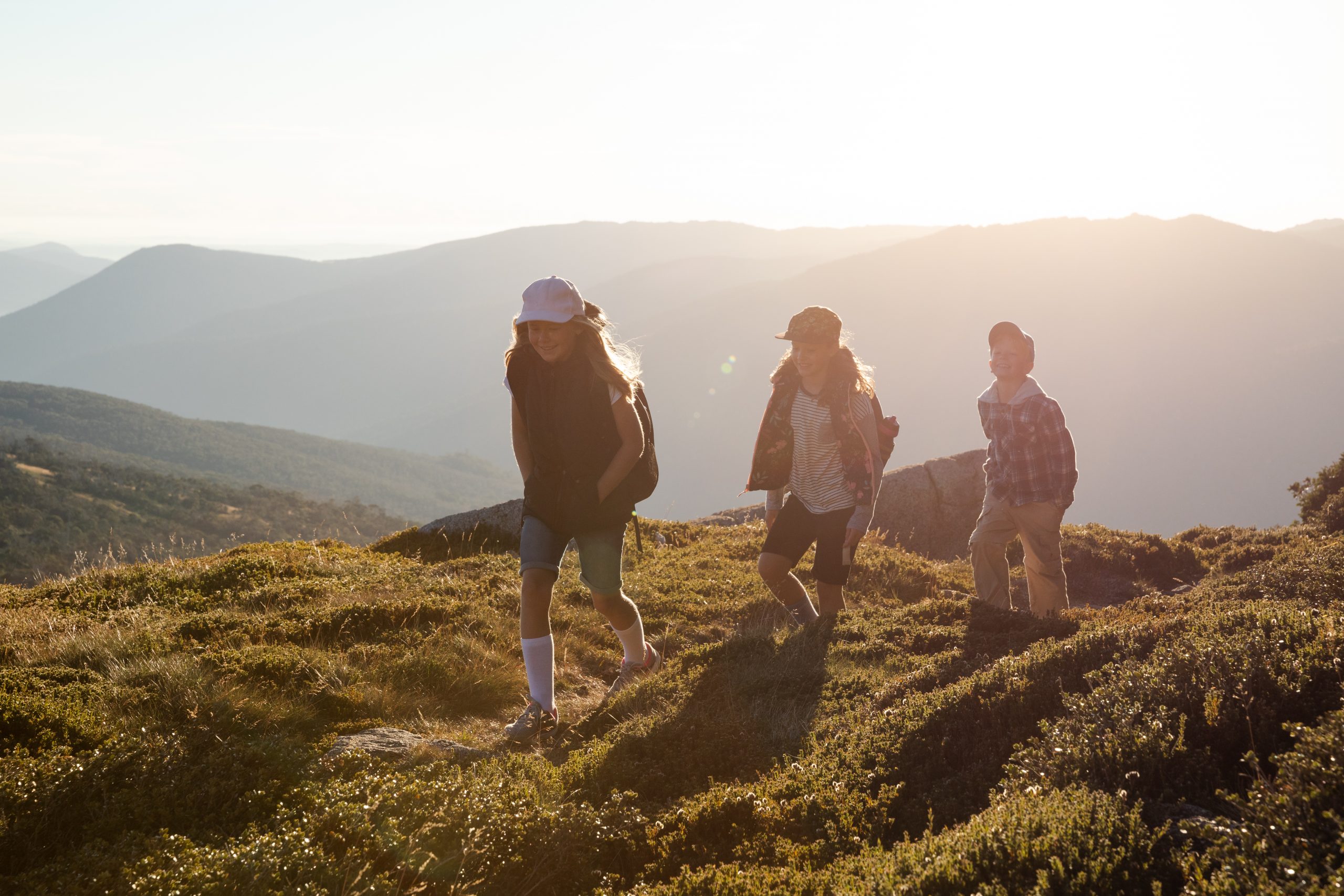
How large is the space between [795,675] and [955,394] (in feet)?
572

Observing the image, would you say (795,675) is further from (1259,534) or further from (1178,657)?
(1259,534)

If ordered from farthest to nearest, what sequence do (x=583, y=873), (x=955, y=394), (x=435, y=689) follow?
(x=955, y=394)
(x=435, y=689)
(x=583, y=873)

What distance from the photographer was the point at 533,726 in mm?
4816

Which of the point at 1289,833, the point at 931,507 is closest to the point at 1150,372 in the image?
the point at 931,507

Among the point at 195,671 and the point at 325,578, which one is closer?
the point at 195,671

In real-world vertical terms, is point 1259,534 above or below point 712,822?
below

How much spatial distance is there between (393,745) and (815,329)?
4.00m

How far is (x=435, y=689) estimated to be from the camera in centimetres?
546

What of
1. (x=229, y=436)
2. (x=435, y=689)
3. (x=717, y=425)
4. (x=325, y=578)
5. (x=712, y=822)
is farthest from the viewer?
(x=717, y=425)

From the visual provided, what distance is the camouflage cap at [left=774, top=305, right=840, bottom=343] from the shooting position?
5968 millimetres

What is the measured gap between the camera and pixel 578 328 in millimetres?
4766

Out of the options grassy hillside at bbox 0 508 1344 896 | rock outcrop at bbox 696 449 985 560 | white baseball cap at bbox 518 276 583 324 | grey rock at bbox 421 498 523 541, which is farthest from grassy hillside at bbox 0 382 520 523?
white baseball cap at bbox 518 276 583 324

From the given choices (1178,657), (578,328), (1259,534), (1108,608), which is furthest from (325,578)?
(1259,534)

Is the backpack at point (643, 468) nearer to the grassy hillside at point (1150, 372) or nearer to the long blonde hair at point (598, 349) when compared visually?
the long blonde hair at point (598, 349)
